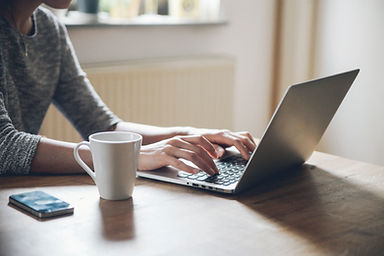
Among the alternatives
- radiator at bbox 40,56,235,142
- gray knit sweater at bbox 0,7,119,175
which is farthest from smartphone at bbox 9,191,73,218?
radiator at bbox 40,56,235,142

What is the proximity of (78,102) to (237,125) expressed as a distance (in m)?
1.58

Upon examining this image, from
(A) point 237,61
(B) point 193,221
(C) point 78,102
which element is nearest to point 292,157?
(B) point 193,221

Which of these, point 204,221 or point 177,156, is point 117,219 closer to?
point 204,221

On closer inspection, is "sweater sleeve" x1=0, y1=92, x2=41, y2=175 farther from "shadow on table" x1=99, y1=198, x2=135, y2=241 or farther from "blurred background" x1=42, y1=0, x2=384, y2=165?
"blurred background" x1=42, y1=0, x2=384, y2=165

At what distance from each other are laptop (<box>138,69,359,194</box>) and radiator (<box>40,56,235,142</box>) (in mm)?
1226

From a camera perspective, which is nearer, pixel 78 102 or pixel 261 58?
pixel 78 102

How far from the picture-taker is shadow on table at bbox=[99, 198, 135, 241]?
0.80m

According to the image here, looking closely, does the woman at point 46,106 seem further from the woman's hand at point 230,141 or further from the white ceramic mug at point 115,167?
the white ceramic mug at point 115,167

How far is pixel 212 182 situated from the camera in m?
1.02

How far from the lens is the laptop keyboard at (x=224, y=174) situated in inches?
40.8

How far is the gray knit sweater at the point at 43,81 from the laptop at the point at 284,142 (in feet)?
1.62

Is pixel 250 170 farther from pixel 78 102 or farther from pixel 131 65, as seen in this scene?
pixel 131 65

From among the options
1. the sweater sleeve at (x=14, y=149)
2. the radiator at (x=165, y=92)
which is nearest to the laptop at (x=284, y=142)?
the sweater sleeve at (x=14, y=149)

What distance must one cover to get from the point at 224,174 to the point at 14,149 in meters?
0.42
